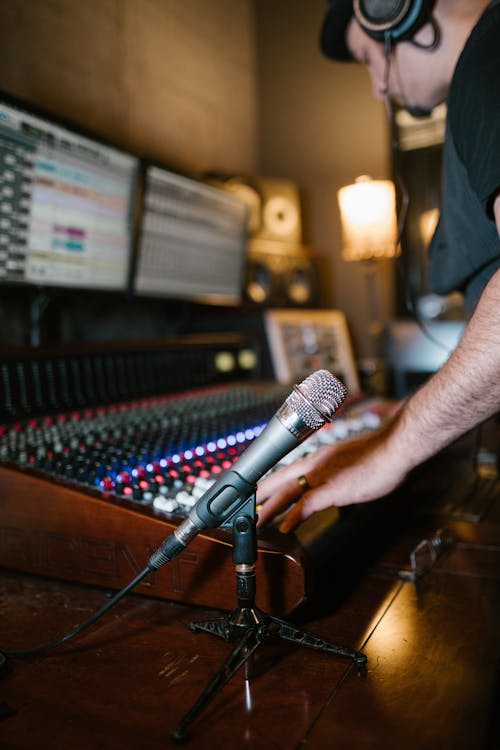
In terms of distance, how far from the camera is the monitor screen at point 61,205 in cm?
135

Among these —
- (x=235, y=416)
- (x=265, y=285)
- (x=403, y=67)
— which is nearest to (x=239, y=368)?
(x=265, y=285)

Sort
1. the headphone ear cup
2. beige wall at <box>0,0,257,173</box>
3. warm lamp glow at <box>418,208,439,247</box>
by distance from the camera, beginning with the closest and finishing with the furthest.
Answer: the headphone ear cup
beige wall at <box>0,0,257,173</box>
warm lamp glow at <box>418,208,439,247</box>

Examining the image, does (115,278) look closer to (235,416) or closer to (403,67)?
(235,416)

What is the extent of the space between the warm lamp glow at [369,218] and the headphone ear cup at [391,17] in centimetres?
110

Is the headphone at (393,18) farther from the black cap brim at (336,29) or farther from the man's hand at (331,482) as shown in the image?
the man's hand at (331,482)

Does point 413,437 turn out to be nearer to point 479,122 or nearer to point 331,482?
point 331,482

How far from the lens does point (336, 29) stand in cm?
130

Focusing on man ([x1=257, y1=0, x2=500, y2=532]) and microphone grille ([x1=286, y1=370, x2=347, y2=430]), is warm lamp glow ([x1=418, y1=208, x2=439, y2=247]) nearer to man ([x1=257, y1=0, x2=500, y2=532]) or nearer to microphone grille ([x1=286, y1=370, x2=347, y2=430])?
man ([x1=257, y1=0, x2=500, y2=532])

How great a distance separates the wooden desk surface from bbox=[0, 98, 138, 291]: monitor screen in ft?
2.80

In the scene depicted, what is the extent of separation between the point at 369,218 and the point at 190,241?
710mm

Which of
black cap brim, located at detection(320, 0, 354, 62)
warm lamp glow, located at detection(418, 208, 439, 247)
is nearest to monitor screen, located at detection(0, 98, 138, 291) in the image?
black cap brim, located at detection(320, 0, 354, 62)

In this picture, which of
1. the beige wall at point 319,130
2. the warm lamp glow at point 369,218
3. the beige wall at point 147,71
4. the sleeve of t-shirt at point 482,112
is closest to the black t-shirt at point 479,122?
the sleeve of t-shirt at point 482,112

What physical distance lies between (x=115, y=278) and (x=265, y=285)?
859 mm

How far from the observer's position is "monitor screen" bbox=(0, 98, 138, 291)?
1.35m
